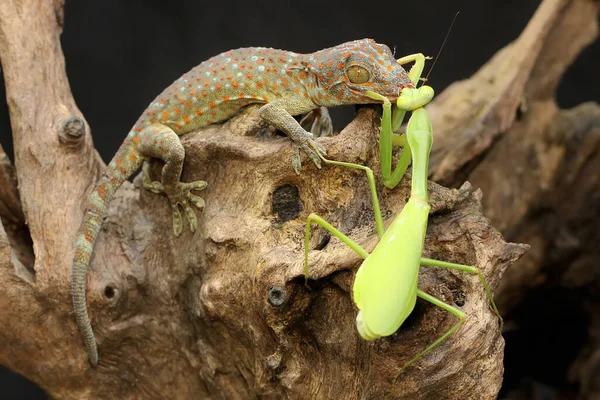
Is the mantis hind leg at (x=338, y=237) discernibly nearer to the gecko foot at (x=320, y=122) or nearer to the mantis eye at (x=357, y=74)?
the mantis eye at (x=357, y=74)

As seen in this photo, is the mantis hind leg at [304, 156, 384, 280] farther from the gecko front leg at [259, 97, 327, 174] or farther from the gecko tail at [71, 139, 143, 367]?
the gecko tail at [71, 139, 143, 367]

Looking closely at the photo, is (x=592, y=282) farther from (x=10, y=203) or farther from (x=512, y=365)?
(x=10, y=203)

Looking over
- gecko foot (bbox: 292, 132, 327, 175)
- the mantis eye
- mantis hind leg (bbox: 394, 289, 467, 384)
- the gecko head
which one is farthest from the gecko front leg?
mantis hind leg (bbox: 394, 289, 467, 384)

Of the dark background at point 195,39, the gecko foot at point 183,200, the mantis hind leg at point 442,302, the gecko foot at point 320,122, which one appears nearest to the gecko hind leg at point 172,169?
the gecko foot at point 183,200

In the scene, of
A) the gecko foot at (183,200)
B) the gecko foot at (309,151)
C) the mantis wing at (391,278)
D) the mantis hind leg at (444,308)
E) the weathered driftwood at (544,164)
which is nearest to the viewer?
the mantis wing at (391,278)

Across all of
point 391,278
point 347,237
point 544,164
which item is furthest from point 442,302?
point 544,164

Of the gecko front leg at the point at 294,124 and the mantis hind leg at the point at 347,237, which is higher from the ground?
the gecko front leg at the point at 294,124
